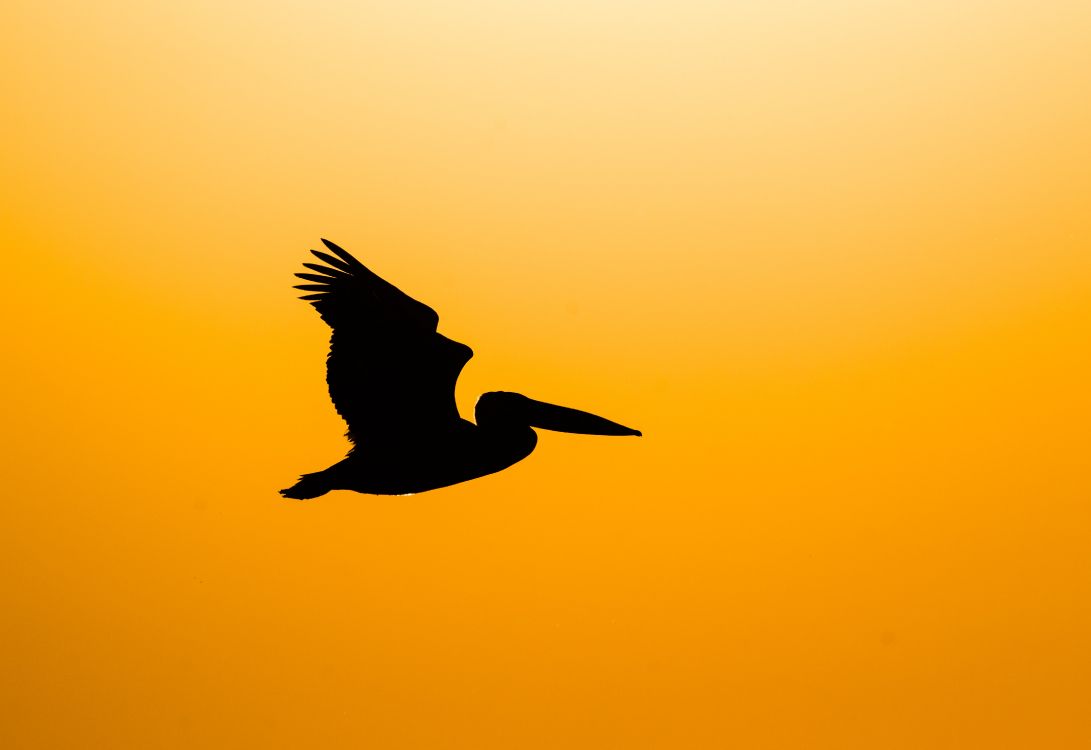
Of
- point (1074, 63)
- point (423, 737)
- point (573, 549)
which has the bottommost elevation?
point (423, 737)

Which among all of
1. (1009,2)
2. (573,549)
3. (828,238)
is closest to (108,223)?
(573,549)

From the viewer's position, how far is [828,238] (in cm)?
156

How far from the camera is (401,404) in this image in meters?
1.42

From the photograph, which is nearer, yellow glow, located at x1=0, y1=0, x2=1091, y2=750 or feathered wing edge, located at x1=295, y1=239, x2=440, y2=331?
feathered wing edge, located at x1=295, y1=239, x2=440, y2=331

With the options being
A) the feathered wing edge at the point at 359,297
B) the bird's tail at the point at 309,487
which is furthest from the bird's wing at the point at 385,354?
the bird's tail at the point at 309,487

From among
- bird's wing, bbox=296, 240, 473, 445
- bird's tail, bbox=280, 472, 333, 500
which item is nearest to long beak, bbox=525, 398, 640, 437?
bird's wing, bbox=296, 240, 473, 445

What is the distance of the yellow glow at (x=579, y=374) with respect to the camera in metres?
1.52

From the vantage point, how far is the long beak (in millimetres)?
1459

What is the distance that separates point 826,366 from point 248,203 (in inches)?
41.1

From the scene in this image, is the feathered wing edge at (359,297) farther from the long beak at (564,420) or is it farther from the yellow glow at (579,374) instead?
the long beak at (564,420)

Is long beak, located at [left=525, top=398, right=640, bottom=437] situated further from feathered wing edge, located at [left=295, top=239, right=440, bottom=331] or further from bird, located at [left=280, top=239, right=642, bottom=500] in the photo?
feathered wing edge, located at [left=295, top=239, right=440, bottom=331]

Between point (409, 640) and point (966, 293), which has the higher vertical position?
point (966, 293)

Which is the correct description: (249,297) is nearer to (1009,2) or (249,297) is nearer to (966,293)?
(966,293)

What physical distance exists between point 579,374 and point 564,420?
0.10 meters
